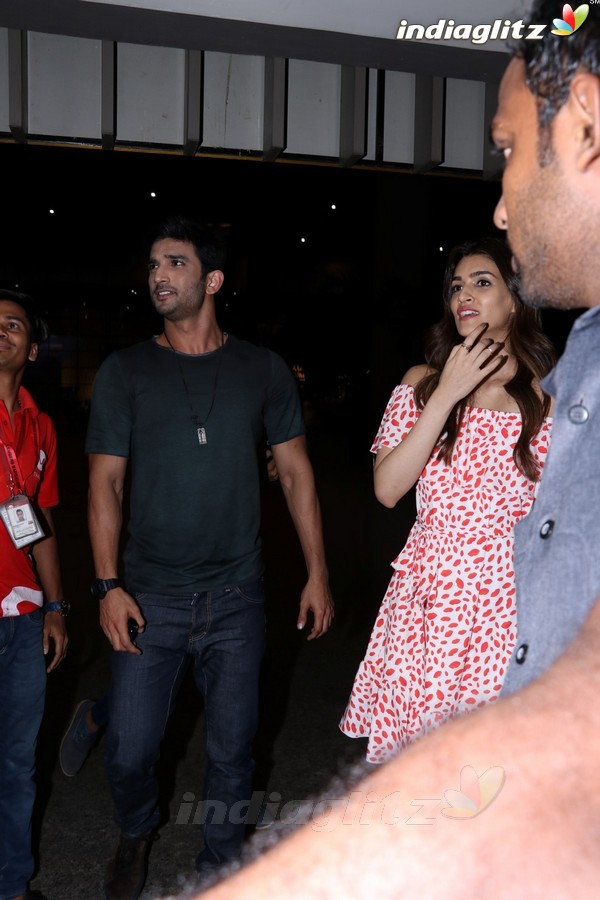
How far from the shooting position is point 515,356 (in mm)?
2990

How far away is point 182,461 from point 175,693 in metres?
0.88

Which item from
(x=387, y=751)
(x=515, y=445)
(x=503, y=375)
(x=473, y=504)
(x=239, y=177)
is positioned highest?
(x=239, y=177)

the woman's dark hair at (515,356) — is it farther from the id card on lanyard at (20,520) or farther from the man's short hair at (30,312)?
the man's short hair at (30,312)

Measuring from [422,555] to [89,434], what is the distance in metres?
1.38

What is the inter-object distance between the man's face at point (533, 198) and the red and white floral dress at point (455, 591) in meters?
1.81

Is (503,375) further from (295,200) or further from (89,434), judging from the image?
(295,200)

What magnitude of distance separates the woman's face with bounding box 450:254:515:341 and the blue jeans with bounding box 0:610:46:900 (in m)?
1.83

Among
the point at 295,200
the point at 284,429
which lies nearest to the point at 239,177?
the point at 295,200

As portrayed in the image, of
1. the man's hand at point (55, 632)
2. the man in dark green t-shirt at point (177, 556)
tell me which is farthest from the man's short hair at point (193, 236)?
the man's hand at point (55, 632)

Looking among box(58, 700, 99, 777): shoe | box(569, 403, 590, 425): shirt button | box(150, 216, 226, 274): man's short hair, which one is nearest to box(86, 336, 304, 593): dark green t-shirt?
box(150, 216, 226, 274): man's short hair

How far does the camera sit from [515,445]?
2.80m

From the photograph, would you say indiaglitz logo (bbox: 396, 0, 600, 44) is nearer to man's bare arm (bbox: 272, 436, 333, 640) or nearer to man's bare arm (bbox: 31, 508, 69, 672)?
man's bare arm (bbox: 272, 436, 333, 640)

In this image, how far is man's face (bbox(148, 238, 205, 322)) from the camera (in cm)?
347

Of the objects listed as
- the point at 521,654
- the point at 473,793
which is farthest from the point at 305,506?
the point at 473,793
